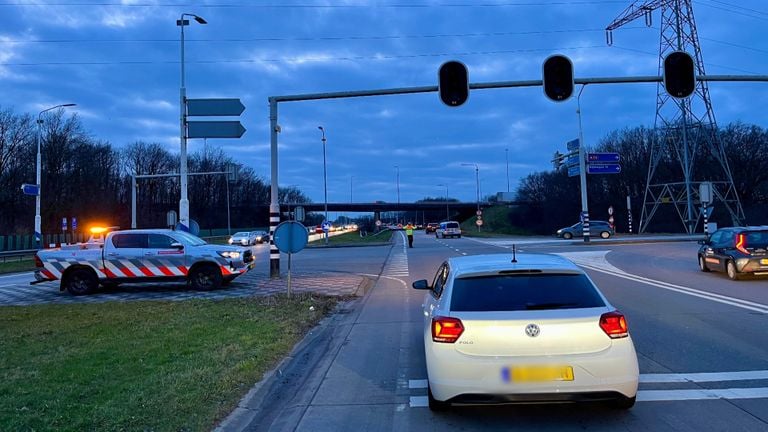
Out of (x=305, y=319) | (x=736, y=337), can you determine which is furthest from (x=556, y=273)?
(x=305, y=319)

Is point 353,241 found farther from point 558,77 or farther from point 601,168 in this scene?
point 558,77

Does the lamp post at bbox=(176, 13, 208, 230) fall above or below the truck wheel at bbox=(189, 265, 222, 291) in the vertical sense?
above

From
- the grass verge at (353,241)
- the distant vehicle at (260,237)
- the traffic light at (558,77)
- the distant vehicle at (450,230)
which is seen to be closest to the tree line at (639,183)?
the distant vehicle at (450,230)

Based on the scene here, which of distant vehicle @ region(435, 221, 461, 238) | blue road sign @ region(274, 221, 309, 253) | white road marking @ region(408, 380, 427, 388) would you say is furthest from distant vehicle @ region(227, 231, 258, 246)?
white road marking @ region(408, 380, 427, 388)

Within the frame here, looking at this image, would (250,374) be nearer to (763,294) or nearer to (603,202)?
(763,294)

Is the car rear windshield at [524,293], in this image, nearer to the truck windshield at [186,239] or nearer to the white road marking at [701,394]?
the white road marking at [701,394]

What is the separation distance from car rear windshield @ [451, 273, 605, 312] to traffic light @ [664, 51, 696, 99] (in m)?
12.3

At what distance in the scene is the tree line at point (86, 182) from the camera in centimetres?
6091

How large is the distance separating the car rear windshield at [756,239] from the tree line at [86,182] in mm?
42354

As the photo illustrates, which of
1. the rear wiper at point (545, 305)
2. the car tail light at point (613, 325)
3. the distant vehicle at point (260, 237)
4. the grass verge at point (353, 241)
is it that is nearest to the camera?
the car tail light at point (613, 325)

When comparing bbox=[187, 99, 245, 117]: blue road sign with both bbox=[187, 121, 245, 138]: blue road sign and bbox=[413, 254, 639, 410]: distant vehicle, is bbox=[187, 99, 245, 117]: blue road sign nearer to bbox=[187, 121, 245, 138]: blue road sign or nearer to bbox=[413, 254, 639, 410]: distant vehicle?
bbox=[187, 121, 245, 138]: blue road sign

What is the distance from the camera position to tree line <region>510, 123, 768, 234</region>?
75.8m

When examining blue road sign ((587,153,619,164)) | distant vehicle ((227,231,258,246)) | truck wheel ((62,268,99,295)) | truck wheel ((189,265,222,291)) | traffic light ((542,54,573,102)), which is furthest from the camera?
distant vehicle ((227,231,258,246))

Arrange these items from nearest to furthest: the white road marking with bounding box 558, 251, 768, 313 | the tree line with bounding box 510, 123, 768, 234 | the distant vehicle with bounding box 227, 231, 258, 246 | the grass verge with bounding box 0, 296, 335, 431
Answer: the grass verge with bounding box 0, 296, 335, 431, the white road marking with bounding box 558, 251, 768, 313, the distant vehicle with bounding box 227, 231, 258, 246, the tree line with bounding box 510, 123, 768, 234
